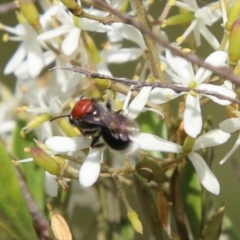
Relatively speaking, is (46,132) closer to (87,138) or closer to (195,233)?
(87,138)

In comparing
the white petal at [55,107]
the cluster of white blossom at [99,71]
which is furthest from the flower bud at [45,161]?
the white petal at [55,107]

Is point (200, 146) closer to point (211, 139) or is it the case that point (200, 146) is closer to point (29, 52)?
point (211, 139)

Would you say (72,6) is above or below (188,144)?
above

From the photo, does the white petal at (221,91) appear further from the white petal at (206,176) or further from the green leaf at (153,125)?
the green leaf at (153,125)

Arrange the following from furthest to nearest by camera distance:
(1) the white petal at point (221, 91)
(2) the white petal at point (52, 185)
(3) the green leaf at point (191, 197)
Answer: (3) the green leaf at point (191, 197), (2) the white petal at point (52, 185), (1) the white petal at point (221, 91)

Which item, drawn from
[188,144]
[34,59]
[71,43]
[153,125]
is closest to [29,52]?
[34,59]

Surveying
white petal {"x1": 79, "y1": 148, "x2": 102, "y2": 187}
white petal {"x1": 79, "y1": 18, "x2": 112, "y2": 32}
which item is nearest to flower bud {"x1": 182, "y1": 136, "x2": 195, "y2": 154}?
white petal {"x1": 79, "y1": 148, "x2": 102, "y2": 187}
